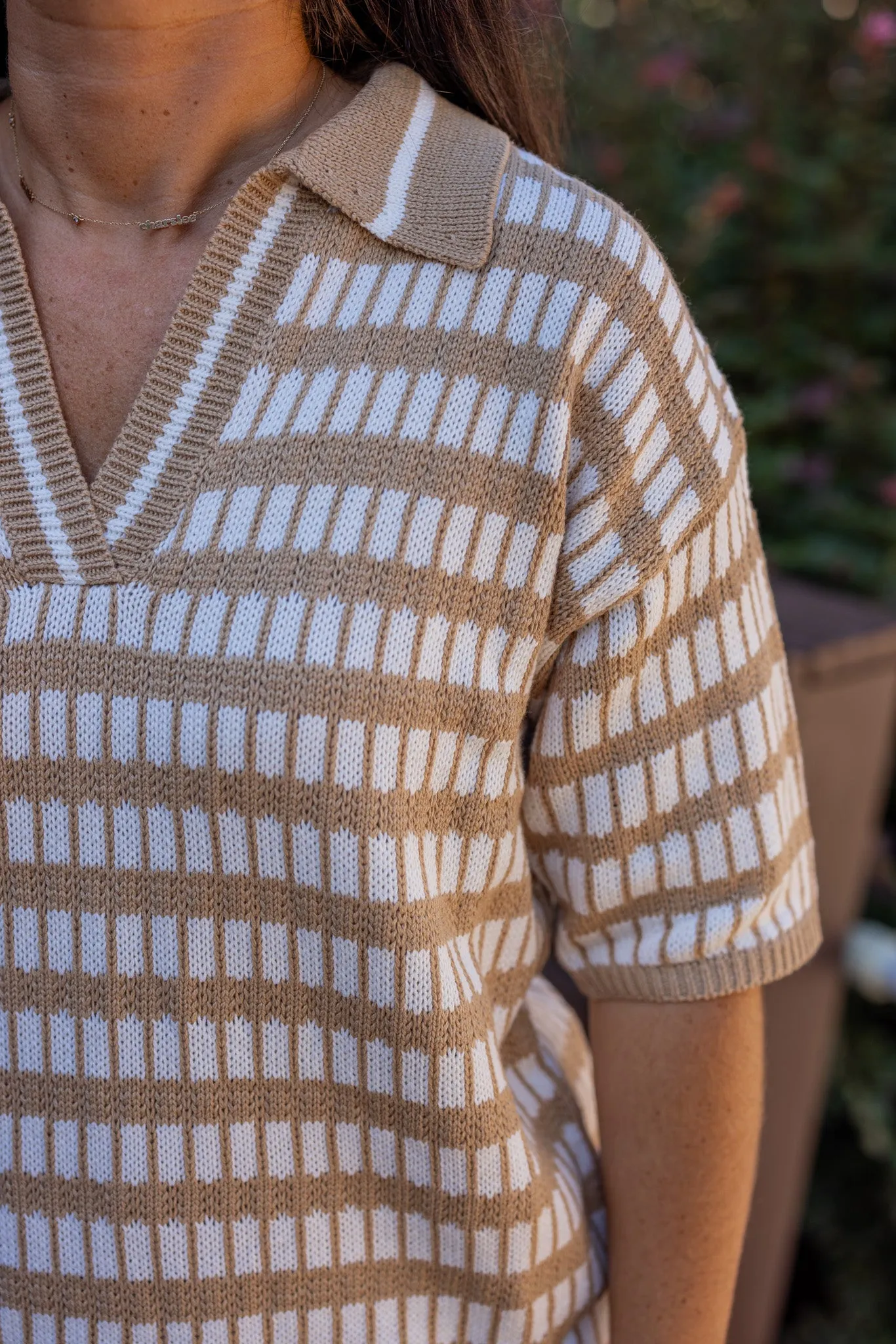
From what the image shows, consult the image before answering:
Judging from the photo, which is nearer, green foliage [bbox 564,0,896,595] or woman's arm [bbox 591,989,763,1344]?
woman's arm [bbox 591,989,763,1344]

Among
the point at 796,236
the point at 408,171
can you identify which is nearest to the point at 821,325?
the point at 796,236

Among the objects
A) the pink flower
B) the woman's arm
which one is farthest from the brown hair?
the pink flower

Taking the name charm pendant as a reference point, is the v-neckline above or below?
below

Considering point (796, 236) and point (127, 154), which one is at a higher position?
point (127, 154)

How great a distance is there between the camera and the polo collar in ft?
2.54

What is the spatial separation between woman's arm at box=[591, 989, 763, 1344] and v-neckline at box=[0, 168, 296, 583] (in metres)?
0.48

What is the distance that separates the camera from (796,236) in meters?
2.32

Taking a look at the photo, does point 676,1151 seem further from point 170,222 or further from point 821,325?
point 821,325

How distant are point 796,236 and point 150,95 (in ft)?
5.89

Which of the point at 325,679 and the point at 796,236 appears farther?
the point at 796,236

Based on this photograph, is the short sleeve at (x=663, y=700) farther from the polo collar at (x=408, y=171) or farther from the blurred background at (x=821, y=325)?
the blurred background at (x=821, y=325)

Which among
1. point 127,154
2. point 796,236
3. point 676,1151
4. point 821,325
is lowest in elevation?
point 676,1151

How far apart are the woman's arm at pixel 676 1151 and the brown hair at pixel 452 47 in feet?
2.24

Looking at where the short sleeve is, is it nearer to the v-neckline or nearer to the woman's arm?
the woman's arm
